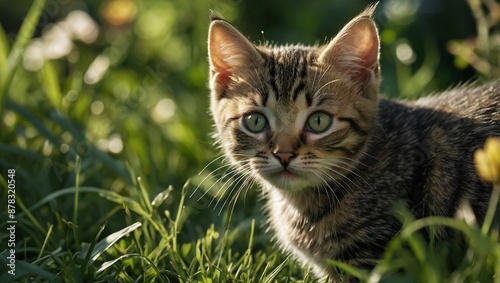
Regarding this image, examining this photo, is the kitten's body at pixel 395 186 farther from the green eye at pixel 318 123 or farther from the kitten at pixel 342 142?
the green eye at pixel 318 123

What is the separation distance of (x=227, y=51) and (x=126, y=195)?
3.14 ft

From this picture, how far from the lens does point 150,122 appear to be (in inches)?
147

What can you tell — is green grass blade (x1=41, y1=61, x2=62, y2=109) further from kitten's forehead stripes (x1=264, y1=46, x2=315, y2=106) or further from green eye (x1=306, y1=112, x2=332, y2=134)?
green eye (x1=306, y1=112, x2=332, y2=134)

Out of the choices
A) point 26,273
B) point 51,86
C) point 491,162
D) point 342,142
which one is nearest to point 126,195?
point 51,86

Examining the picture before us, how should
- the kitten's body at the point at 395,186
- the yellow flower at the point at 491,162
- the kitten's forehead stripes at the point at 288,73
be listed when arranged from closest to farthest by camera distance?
the yellow flower at the point at 491,162 → the kitten's body at the point at 395,186 → the kitten's forehead stripes at the point at 288,73

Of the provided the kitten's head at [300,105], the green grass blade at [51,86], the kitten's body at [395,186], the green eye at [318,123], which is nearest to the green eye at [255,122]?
the kitten's head at [300,105]

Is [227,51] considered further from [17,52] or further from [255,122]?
[17,52]

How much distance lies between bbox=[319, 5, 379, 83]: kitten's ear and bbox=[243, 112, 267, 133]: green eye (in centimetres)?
31

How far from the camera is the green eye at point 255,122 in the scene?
2516 mm

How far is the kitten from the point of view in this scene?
2395mm

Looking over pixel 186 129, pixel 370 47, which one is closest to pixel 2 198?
pixel 186 129

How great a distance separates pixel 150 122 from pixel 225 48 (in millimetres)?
1178

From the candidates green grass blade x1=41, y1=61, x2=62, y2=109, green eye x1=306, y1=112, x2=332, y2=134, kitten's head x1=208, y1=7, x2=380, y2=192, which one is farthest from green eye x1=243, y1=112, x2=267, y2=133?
green grass blade x1=41, y1=61, x2=62, y2=109

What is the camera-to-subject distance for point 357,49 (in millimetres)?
2525
